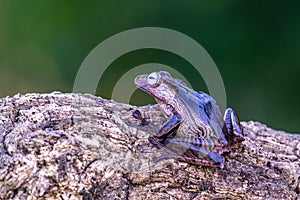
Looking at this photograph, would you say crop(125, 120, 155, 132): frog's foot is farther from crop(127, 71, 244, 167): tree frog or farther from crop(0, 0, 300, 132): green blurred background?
crop(0, 0, 300, 132): green blurred background

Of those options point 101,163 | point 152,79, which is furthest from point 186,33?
point 101,163

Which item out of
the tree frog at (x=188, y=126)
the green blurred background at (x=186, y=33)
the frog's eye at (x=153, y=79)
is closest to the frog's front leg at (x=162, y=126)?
the tree frog at (x=188, y=126)

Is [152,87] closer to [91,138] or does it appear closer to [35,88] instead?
[91,138]

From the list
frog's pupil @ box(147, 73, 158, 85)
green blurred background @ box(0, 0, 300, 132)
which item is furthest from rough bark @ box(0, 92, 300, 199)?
green blurred background @ box(0, 0, 300, 132)

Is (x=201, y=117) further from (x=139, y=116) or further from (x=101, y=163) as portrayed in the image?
(x=101, y=163)

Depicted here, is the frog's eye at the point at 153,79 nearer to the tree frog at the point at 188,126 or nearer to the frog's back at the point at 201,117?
the tree frog at the point at 188,126
